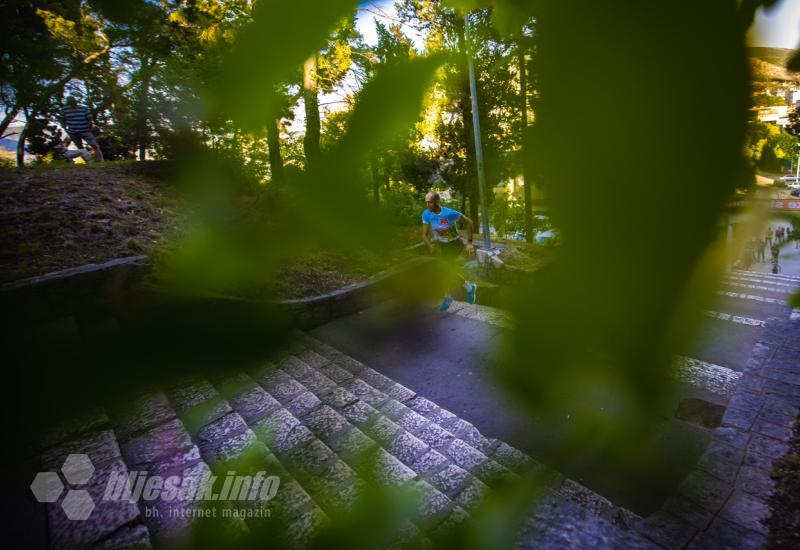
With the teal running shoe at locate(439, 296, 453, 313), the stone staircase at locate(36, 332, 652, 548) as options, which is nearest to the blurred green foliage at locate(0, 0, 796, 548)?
the stone staircase at locate(36, 332, 652, 548)

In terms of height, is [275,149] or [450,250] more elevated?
[275,149]

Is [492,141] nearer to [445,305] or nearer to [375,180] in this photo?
[375,180]

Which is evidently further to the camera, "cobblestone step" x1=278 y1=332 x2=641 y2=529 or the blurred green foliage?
"cobblestone step" x1=278 y1=332 x2=641 y2=529


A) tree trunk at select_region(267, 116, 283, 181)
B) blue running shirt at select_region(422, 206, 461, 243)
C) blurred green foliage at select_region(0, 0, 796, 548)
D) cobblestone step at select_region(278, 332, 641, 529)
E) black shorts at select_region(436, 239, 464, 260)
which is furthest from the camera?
cobblestone step at select_region(278, 332, 641, 529)

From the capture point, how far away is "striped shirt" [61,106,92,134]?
1.58ft

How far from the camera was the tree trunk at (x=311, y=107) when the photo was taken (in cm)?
38

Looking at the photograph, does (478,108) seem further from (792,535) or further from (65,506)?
(792,535)

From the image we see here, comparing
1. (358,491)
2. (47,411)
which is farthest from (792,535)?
(47,411)

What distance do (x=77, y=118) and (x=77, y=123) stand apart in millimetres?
12

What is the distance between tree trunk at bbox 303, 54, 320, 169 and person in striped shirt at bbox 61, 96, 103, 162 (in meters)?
0.31

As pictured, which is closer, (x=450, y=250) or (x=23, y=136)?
(x=23, y=136)

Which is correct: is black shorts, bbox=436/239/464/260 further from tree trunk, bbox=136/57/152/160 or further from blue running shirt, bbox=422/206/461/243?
tree trunk, bbox=136/57/152/160

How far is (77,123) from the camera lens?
504mm

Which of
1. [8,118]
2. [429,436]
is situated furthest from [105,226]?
[429,436]
